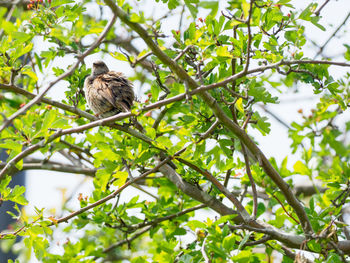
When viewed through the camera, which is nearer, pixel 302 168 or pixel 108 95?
pixel 302 168

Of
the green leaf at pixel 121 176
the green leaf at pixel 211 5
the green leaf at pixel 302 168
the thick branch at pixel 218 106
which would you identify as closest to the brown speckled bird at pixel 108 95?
the green leaf at pixel 121 176

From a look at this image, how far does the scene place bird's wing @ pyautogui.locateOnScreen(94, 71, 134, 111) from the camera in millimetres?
4766

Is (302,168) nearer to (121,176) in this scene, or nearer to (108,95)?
(121,176)

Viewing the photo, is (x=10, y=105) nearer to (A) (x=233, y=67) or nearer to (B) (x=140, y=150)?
(B) (x=140, y=150)

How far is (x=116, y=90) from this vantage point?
489 cm

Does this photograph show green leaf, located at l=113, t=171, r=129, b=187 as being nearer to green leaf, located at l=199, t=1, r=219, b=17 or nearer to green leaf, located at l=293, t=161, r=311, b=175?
green leaf, located at l=293, t=161, r=311, b=175

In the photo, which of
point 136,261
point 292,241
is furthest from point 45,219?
point 292,241

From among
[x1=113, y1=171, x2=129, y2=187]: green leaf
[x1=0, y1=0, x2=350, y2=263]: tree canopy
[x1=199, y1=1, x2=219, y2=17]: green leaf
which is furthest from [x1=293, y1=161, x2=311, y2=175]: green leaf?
[x1=199, y1=1, x2=219, y2=17]: green leaf

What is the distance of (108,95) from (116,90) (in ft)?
0.36

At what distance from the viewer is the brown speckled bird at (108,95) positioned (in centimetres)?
479

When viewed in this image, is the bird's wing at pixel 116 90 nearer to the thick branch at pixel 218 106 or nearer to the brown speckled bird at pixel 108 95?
the brown speckled bird at pixel 108 95

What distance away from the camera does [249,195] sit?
18.9 feet

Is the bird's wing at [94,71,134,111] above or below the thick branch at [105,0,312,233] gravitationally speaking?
above

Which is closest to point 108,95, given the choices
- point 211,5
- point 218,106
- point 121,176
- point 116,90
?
point 116,90
